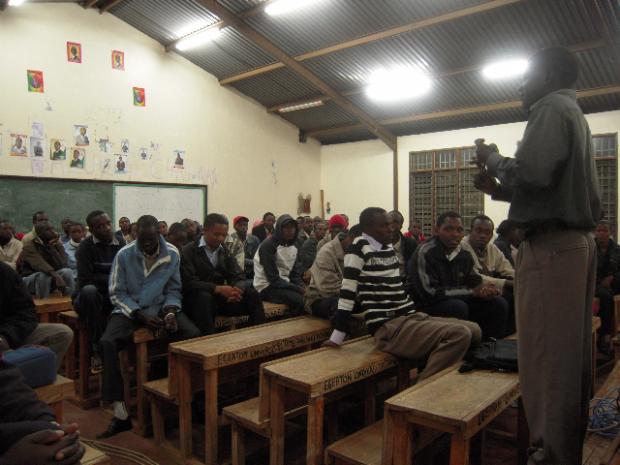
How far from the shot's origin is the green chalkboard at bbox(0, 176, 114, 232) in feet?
24.7

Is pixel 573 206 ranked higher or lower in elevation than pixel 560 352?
higher

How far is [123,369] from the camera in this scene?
3.25 meters

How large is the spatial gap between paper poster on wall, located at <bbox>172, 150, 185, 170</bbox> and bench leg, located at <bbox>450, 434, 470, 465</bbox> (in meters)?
8.89

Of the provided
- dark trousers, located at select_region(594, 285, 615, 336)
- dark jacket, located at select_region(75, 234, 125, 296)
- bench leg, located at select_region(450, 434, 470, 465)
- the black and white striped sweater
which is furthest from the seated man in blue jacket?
dark trousers, located at select_region(594, 285, 615, 336)

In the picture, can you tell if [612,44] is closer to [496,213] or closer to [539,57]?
[496,213]

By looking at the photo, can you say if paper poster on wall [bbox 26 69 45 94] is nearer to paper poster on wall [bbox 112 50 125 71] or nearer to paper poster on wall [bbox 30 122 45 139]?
paper poster on wall [bbox 30 122 45 139]

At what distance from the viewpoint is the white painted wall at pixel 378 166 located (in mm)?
10008

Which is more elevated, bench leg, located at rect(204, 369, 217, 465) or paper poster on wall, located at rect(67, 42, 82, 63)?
paper poster on wall, located at rect(67, 42, 82, 63)

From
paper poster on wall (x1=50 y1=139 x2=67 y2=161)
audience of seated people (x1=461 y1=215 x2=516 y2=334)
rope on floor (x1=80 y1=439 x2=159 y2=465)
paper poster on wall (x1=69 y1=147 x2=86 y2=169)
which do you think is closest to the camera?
rope on floor (x1=80 y1=439 x2=159 y2=465)

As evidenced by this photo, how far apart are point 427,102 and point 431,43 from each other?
202 centimetres

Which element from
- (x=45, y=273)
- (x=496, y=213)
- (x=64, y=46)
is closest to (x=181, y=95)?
(x=64, y=46)

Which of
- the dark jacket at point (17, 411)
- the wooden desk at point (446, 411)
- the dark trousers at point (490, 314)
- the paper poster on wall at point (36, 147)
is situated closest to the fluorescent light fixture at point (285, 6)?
the paper poster on wall at point (36, 147)

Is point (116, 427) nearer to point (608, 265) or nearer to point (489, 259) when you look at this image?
point (489, 259)

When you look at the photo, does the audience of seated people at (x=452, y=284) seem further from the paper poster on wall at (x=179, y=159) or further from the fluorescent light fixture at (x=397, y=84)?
the paper poster on wall at (x=179, y=159)
